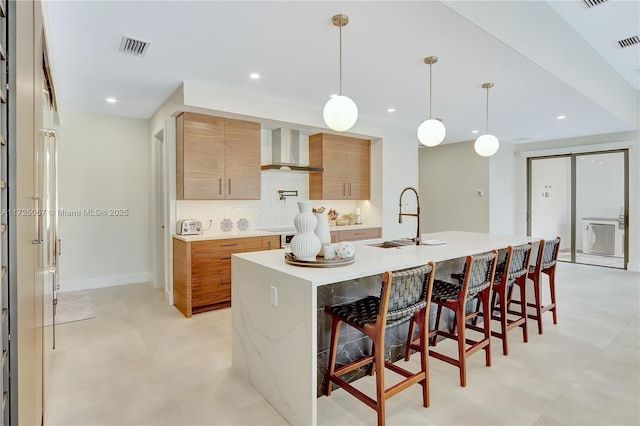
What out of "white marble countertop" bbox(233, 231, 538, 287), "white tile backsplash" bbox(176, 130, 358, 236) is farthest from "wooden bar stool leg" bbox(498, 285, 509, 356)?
"white tile backsplash" bbox(176, 130, 358, 236)

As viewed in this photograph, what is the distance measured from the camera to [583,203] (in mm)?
7117

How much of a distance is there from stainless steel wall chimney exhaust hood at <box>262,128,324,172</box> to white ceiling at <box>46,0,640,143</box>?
615 millimetres

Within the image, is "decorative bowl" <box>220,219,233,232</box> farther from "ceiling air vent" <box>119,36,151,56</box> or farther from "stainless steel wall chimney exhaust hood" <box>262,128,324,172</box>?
"ceiling air vent" <box>119,36,151,56</box>

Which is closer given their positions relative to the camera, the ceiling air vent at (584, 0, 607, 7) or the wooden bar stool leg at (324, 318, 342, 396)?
the wooden bar stool leg at (324, 318, 342, 396)

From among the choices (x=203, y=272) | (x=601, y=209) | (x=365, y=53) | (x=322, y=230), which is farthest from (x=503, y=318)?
(x=601, y=209)

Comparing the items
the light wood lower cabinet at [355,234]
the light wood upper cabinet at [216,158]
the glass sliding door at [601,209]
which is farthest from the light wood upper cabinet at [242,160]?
the glass sliding door at [601,209]

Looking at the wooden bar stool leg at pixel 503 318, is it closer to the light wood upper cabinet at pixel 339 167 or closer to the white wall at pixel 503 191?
the light wood upper cabinet at pixel 339 167

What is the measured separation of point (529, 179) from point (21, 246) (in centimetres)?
896

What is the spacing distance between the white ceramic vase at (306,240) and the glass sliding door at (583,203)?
7.20m

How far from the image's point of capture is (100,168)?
513cm

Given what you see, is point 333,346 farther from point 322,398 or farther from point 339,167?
point 339,167

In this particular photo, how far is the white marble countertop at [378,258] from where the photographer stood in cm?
203

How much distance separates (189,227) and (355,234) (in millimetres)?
2544

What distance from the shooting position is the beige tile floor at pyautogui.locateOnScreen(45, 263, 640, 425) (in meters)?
2.18
